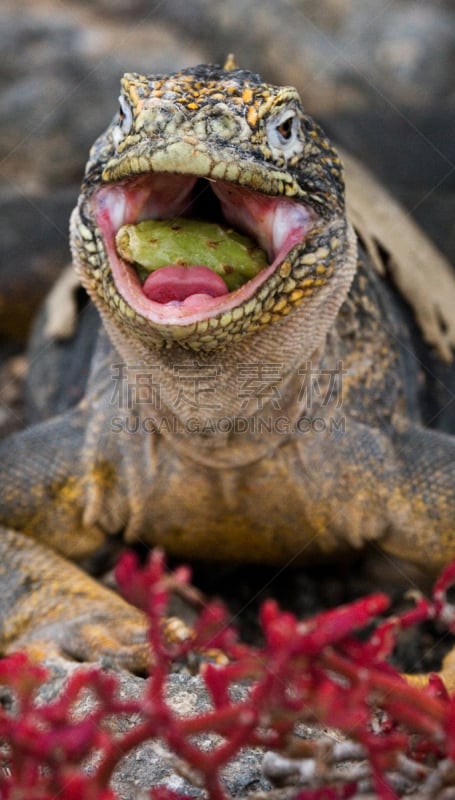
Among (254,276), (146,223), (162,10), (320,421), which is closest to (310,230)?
(254,276)

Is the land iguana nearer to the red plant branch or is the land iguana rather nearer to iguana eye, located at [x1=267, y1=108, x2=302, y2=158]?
iguana eye, located at [x1=267, y1=108, x2=302, y2=158]

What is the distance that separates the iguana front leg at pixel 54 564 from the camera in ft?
16.5

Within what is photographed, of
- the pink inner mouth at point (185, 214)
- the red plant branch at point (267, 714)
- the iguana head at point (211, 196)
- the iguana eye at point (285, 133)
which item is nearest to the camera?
the red plant branch at point (267, 714)

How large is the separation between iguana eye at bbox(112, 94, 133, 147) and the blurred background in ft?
12.1

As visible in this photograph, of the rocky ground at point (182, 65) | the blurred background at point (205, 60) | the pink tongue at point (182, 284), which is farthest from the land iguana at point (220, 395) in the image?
the blurred background at point (205, 60)

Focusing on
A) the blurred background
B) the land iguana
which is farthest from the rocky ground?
the land iguana

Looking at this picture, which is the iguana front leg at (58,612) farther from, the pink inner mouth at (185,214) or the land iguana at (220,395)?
the pink inner mouth at (185,214)

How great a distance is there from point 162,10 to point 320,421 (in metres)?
7.48

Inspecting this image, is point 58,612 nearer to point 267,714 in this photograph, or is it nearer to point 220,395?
point 220,395

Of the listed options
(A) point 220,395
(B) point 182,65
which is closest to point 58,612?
(A) point 220,395

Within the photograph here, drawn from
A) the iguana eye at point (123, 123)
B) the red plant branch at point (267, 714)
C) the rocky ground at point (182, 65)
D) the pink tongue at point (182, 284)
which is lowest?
the rocky ground at point (182, 65)

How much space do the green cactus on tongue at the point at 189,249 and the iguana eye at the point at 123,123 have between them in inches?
12.5

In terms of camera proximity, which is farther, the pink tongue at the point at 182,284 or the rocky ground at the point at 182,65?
the rocky ground at the point at 182,65

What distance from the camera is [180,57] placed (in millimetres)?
10969
